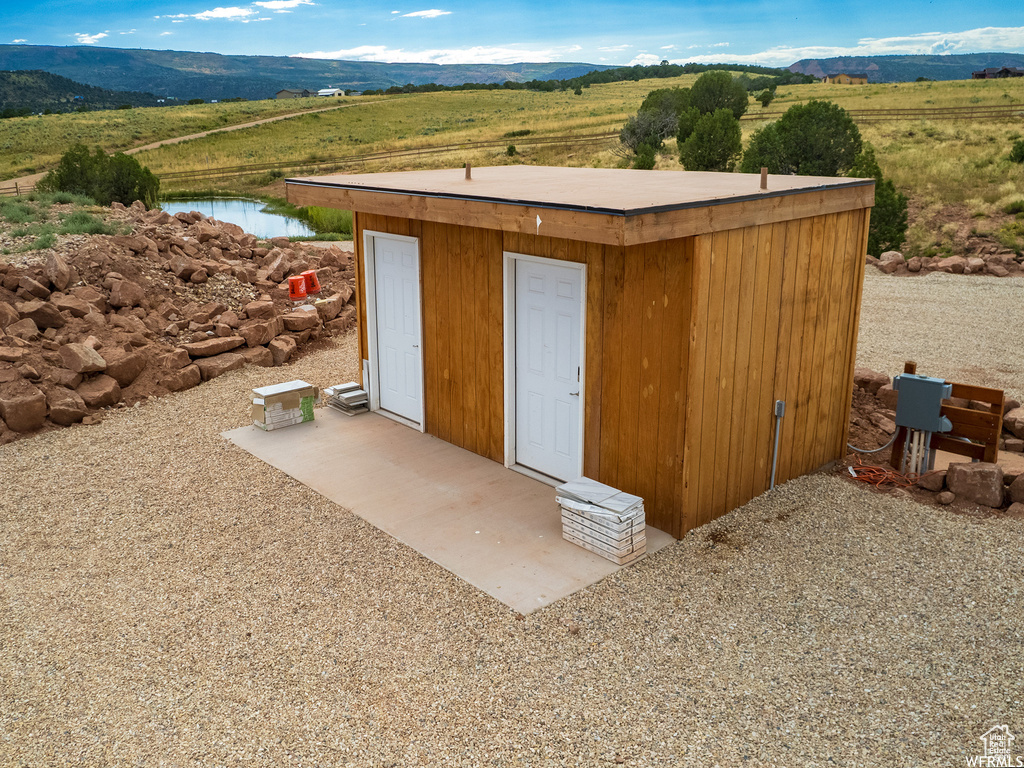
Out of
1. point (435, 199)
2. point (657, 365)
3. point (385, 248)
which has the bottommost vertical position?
point (657, 365)

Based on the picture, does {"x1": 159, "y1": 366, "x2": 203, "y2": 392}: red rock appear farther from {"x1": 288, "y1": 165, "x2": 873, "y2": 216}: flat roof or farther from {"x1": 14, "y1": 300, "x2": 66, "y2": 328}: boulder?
{"x1": 288, "y1": 165, "x2": 873, "y2": 216}: flat roof

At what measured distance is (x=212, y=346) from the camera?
11.4 metres

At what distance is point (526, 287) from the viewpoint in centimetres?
748

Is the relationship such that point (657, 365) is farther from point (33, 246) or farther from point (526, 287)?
point (33, 246)

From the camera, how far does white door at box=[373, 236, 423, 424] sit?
29.0 feet

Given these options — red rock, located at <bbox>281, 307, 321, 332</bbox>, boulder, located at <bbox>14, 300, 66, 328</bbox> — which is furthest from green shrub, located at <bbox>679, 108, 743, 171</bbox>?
boulder, located at <bbox>14, 300, 66, 328</bbox>

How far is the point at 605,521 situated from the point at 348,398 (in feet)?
14.9

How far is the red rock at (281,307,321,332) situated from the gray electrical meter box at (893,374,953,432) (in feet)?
28.5

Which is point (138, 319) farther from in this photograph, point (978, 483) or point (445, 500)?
point (978, 483)

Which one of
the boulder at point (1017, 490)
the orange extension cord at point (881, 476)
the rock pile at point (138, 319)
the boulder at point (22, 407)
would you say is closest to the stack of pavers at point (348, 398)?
the rock pile at point (138, 319)

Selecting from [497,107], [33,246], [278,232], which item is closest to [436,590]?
[33,246]

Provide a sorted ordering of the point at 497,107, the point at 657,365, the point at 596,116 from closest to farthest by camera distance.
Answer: the point at 657,365
the point at 596,116
the point at 497,107

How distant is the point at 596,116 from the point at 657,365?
2471 inches

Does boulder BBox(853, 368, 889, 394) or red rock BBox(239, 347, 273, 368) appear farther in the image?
red rock BBox(239, 347, 273, 368)
